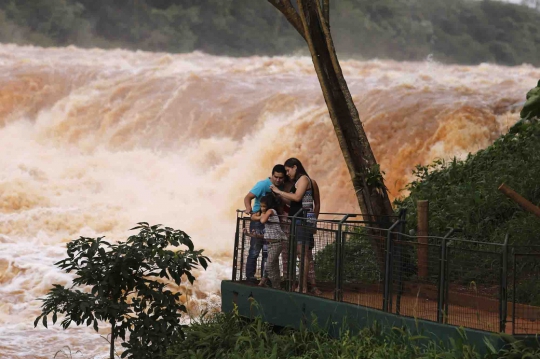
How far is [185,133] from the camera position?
2445 cm

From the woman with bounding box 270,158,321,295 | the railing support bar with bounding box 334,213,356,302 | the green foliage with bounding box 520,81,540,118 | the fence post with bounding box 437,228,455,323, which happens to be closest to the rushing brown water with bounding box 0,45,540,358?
the green foliage with bounding box 520,81,540,118

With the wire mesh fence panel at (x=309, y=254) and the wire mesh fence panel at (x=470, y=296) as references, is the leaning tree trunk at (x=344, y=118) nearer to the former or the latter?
the wire mesh fence panel at (x=309, y=254)

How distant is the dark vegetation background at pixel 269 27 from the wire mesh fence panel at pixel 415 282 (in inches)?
792

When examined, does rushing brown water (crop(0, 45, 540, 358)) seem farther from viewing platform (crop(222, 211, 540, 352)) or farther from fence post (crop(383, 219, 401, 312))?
fence post (crop(383, 219, 401, 312))

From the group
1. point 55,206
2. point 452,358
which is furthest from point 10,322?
point 452,358

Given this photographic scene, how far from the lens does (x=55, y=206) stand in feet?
74.6

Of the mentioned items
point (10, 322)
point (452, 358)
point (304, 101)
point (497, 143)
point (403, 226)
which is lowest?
point (10, 322)

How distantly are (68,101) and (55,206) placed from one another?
13.6 feet

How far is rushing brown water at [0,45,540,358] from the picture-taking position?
818 inches

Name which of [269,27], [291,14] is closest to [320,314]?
[291,14]

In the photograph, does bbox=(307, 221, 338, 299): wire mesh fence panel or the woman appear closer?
bbox=(307, 221, 338, 299): wire mesh fence panel

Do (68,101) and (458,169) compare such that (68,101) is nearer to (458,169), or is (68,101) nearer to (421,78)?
(421,78)

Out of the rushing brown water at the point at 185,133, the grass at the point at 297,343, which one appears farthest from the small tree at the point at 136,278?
the rushing brown water at the point at 185,133

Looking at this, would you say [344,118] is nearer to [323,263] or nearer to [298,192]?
[298,192]
